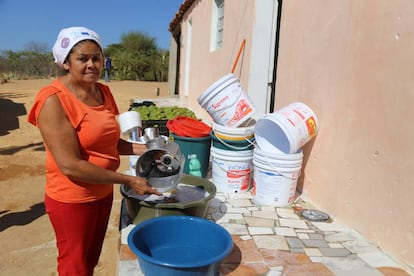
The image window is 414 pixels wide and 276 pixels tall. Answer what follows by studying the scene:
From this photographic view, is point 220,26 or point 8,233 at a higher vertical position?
point 220,26

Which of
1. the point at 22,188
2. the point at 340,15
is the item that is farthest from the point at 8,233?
the point at 340,15

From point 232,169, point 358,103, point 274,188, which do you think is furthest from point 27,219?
point 358,103

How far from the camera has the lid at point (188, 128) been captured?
4.39 meters

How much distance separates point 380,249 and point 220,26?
6.04 meters

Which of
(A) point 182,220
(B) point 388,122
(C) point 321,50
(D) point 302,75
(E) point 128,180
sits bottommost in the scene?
(A) point 182,220

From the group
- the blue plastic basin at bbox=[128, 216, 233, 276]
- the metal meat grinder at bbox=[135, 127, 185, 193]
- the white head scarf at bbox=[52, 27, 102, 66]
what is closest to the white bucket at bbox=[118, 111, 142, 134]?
the metal meat grinder at bbox=[135, 127, 185, 193]

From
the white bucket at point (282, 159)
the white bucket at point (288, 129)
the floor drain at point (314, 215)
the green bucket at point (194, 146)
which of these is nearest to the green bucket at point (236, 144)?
the white bucket at point (288, 129)

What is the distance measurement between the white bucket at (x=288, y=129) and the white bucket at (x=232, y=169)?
0.93 feet

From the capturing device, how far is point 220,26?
785 centimetres

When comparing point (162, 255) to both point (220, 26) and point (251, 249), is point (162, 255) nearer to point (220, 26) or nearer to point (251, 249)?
point (251, 249)

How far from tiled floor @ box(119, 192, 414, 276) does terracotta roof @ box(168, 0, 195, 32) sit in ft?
28.9

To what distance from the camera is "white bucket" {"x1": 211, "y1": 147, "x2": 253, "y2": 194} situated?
409 cm

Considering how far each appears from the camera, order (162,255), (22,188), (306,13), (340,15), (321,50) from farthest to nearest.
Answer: (22,188) < (306,13) < (321,50) < (340,15) < (162,255)

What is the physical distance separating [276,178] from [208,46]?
17.9 ft
